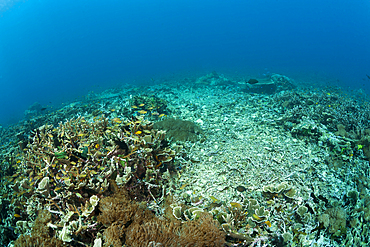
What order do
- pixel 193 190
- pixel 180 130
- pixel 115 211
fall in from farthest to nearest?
pixel 180 130, pixel 193 190, pixel 115 211

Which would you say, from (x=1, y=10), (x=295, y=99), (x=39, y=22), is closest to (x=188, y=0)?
(x=39, y=22)

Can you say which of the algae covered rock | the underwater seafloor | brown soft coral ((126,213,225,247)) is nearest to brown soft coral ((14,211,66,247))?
the underwater seafloor

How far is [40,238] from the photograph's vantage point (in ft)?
7.96

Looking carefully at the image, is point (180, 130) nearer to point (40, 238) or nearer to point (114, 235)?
point (114, 235)

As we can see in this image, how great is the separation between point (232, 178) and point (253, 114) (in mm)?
5635

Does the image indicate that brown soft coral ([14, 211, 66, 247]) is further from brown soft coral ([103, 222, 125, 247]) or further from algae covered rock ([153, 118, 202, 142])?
algae covered rock ([153, 118, 202, 142])

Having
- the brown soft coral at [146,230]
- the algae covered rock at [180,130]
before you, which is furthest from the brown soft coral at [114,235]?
the algae covered rock at [180,130]

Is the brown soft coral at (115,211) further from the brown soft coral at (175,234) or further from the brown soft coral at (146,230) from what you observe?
the brown soft coral at (175,234)

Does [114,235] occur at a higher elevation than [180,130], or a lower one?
lower

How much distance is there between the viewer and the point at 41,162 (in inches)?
181

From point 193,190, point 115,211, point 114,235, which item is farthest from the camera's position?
point 193,190

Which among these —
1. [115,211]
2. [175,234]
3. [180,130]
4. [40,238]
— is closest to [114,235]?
[115,211]

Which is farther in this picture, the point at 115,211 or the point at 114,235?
the point at 115,211

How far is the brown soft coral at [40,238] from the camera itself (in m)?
2.32
